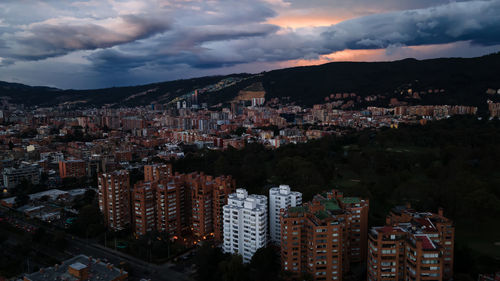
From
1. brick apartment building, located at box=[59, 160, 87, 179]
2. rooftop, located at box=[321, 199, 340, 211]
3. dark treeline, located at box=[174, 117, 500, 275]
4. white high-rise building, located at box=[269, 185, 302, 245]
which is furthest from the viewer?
brick apartment building, located at box=[59, 160, 87, 179]

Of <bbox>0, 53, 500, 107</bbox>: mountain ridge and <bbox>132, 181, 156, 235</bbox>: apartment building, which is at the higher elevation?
<bbox>0, 53, 500, 107</bbox>: mountain ridge

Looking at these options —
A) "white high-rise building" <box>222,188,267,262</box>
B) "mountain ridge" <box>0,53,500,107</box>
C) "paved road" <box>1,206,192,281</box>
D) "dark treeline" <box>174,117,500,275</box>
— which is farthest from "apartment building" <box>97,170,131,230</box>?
"mountain ridge" <box>0,53,500,107</box>

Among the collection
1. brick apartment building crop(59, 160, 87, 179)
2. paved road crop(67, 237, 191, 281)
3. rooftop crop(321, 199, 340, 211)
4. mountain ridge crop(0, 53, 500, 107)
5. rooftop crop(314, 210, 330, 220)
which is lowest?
paved road crop(67, 237, 191, 281)

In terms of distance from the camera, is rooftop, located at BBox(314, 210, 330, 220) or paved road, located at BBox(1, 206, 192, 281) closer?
rooftop, located at BBox(314, 210, 330, 220)

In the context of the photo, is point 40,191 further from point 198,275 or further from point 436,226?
point 436,226

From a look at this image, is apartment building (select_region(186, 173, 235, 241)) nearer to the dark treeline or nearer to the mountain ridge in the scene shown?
the dark treeline

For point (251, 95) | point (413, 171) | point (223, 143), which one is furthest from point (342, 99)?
point (413, 171)
